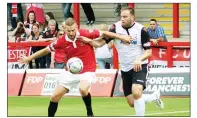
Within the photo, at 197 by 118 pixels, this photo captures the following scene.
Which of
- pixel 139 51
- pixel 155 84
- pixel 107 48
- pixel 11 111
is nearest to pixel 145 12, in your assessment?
pixel 107 48

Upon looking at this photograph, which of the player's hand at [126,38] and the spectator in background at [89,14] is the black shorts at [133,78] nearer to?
the player's hand at [126,38]

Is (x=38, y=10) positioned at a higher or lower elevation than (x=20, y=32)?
higher

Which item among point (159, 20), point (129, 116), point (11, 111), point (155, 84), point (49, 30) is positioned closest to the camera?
point (129, 116)

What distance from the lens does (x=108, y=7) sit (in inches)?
1022

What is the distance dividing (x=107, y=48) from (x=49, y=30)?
69.4 inches

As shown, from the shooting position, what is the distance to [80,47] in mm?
15516

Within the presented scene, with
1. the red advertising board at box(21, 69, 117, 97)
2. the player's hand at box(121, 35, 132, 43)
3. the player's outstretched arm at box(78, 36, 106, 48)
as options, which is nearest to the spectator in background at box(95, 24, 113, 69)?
the red advertising board at box(21, 69, 117, 97)

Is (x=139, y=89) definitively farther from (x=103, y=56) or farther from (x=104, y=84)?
(x=103, y=56)

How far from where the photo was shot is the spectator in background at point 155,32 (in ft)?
71.1

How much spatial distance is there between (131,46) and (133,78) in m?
0.66

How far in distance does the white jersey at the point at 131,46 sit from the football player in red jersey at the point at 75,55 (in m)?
0.23

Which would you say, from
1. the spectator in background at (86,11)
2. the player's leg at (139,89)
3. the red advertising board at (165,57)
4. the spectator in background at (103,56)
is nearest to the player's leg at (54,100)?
the player's leg at (139,89)

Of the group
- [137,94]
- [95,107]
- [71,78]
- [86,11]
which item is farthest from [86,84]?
[86,11]

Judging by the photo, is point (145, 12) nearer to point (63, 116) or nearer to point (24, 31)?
point (24, 31)
